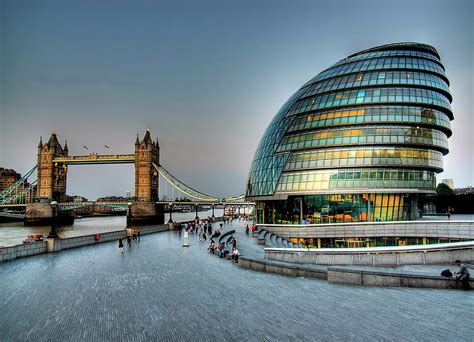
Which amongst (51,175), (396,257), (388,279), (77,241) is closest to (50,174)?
(51,175)

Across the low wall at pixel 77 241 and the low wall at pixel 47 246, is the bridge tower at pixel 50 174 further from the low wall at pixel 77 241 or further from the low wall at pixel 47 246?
the low wall at pixel 47 246

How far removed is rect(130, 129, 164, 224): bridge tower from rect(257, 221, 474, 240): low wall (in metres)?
82.0

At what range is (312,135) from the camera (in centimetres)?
5328

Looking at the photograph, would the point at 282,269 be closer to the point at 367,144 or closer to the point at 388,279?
the point at 388,279

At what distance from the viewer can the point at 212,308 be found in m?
12.9

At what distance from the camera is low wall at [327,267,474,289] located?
1541cm

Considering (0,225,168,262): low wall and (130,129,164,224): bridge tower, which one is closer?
(0,225,168,262): low wall

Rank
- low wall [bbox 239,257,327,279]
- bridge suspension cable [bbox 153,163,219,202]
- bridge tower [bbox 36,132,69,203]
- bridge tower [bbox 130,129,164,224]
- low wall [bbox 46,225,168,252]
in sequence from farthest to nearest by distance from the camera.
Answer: bridge tower [bbox 36,132,69,203] → bridge suspension cable [bbox 153,163,219,202] → bridge tower [bbox 130,129,164,224] → low wall [bbox 46,225,168,252] → low wall [bbox 239,257,327,279]

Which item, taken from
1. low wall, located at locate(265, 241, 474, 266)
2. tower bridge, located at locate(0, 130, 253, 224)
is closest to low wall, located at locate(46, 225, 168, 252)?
low wall, located at locate(265, 241, 474, 266)

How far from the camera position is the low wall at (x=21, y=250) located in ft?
75.6

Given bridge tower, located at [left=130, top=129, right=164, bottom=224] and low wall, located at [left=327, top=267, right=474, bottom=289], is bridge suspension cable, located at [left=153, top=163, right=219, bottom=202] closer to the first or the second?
bridge tower, located at [left=130, top=129, right=164, bottom=224]

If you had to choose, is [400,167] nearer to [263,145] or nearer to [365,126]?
[365,126]

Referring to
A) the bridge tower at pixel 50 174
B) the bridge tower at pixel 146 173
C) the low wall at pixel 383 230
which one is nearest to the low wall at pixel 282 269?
the low wall at pixel 383 230

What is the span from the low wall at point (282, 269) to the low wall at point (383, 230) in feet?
81.6
